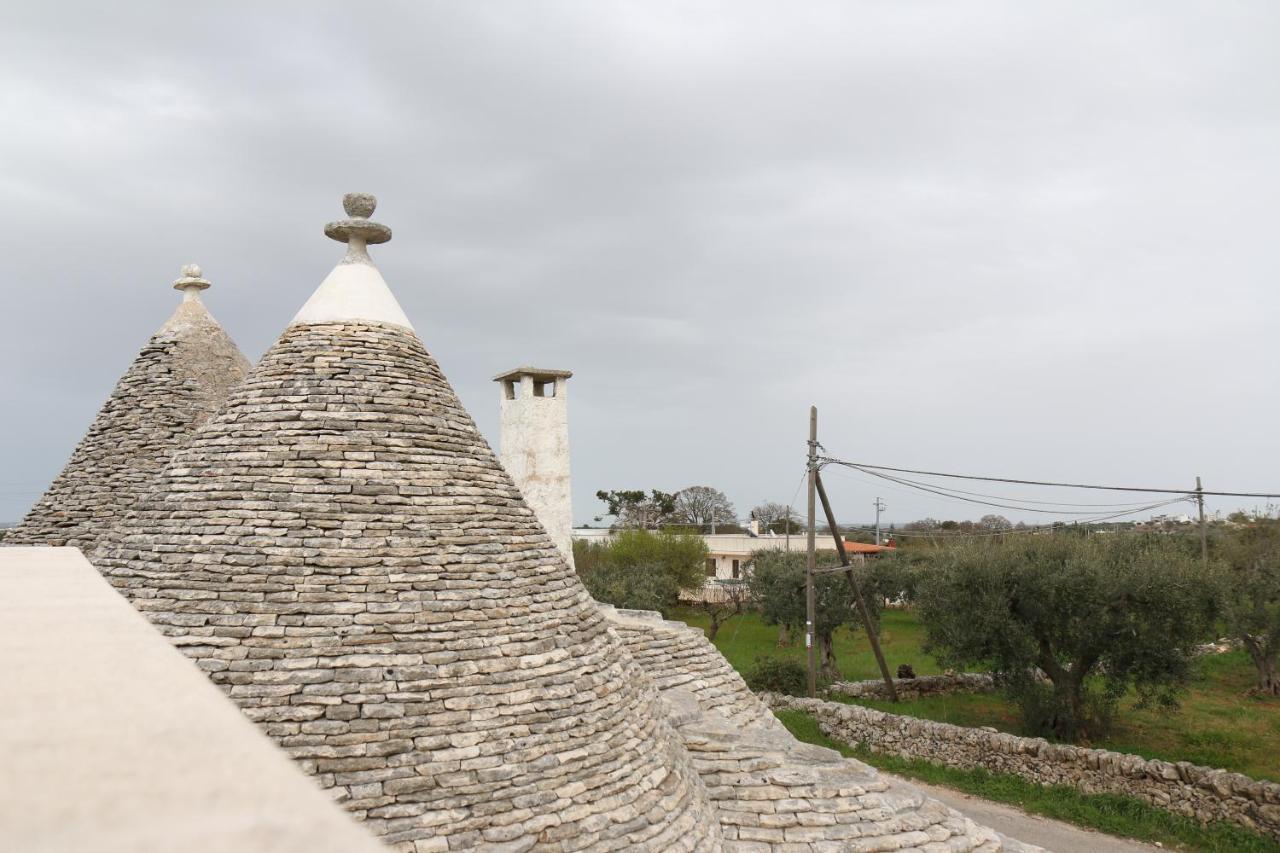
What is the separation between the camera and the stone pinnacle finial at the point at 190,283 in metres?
10.5

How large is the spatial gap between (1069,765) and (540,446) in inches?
414

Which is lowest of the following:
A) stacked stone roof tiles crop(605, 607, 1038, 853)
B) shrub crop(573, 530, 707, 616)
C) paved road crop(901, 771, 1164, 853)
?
paved road crop(901, 771, 1164, 853)

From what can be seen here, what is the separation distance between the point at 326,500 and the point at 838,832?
5.81 meters

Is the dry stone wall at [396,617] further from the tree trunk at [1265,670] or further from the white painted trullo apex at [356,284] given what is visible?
the tree trunk at [1265,670]

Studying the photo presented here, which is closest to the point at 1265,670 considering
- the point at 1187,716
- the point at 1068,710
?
the point at 1187,716

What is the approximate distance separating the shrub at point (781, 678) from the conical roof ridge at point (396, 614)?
45.4 feet

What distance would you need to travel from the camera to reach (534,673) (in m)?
5.85

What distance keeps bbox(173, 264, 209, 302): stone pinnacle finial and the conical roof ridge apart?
4.49m

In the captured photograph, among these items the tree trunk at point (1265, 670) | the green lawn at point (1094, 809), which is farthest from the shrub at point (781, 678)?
the tree trunk at point (1265, 670)

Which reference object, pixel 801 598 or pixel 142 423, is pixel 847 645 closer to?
pixel 801 598

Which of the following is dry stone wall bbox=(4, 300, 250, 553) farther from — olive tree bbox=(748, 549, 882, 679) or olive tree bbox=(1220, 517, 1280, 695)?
olive tree bbox=(1220, 517, 1280, 695)

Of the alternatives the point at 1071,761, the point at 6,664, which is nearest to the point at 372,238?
the point at 6,664

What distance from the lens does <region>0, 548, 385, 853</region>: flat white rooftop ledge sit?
62 centimetres

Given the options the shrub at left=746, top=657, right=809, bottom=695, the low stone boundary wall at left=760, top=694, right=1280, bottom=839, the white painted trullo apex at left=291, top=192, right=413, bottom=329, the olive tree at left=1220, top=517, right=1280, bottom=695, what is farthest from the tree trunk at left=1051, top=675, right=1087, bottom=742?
the white painted trullo apex at left=291, top=192, right=413, bottom=329
